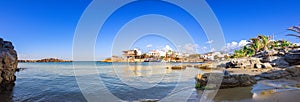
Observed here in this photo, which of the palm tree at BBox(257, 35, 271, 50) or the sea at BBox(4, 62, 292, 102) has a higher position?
the palm tree at BBox(257, 35, 271, 50)

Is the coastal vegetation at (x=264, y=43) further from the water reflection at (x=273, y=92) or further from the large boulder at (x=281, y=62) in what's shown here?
the water reflection at (x=273, y=92)

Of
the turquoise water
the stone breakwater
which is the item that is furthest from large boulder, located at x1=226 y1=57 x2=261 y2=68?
the stone breakwater

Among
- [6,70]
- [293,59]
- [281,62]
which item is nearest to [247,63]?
[281,62]

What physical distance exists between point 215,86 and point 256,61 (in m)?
25.8

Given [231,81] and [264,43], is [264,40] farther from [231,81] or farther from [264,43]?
[231,81]

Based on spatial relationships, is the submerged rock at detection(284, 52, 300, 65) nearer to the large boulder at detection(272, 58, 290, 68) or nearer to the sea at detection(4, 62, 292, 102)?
the large boulder at detection(272, 58, 290, 68)

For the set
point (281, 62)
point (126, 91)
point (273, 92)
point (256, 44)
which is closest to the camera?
point (273, 92)

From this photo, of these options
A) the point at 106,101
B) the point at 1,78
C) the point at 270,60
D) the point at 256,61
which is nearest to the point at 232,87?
the point at 106,101

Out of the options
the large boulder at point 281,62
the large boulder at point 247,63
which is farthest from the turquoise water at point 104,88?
the large boulder at point 281,62

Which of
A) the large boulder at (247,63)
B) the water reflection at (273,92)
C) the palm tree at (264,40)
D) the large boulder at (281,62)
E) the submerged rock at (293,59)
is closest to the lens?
the water reflection at (273,92)

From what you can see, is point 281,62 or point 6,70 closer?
point 6,70

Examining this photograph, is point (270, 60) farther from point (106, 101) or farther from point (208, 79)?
point (106, 101)

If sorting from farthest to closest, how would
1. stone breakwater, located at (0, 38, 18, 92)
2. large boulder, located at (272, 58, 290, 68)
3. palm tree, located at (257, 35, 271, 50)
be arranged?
palm tree, located at (257, 35, 271, 50)
large boulder, located at (272, 58, 290, 68)
stone breakwater, located at (0, 38, 18, 92)

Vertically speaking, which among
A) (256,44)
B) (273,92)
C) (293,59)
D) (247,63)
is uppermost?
(256,44)
